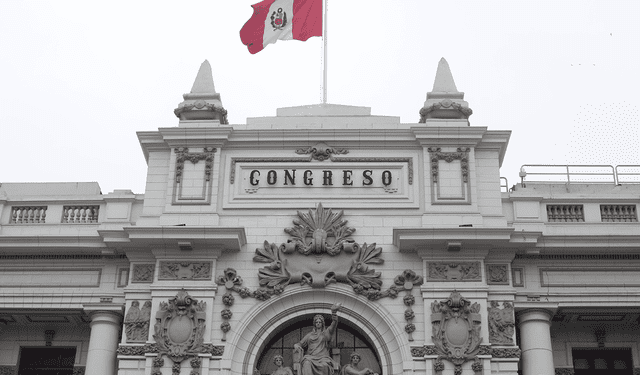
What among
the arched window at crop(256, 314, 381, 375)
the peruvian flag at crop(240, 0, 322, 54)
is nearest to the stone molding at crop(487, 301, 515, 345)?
the arched window at crop(256, 314, 381, 375)

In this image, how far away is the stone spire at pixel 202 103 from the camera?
86.6 ft

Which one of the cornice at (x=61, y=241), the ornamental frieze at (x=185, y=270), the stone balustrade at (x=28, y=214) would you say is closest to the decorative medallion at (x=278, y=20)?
the ornamental frieze at (x=185, y=270)

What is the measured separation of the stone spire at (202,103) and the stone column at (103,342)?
6.15 metres

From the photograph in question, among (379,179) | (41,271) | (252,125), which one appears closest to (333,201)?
(379,179)

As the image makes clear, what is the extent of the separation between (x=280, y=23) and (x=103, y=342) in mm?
11476

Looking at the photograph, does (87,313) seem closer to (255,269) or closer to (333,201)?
(255,269)

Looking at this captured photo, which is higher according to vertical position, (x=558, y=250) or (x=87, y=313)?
(x=558, y=250)

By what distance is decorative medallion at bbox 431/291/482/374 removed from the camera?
22.9 meters

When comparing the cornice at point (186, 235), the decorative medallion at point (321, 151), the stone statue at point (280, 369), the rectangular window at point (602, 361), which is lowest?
the stone statue at point (280, 369)

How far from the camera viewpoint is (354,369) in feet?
77.0

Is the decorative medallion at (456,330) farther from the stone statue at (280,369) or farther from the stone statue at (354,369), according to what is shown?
the stone statue at (280,369)

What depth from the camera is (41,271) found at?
1000 inches

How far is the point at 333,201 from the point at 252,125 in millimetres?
3483

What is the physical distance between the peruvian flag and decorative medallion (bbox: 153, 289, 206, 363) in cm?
911
